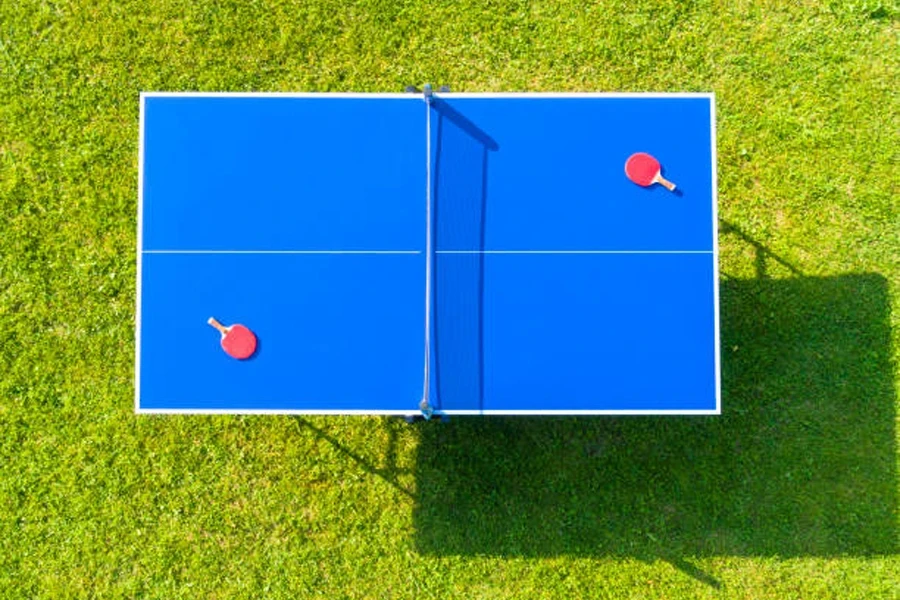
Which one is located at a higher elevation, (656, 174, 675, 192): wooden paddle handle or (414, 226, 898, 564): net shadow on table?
(656, 174, 675, 192): wooden paddle handle

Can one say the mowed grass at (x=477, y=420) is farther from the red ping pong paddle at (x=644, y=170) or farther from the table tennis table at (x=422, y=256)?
the red ping pong paddle at (x=644, y=170)

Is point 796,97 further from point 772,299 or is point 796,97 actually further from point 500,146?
point 500,146

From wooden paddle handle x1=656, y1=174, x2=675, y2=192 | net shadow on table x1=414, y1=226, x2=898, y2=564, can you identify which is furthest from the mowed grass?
wooden paddle handle x1=656, y1=174, x2=675, y2=192

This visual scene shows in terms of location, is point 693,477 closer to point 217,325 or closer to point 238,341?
point 238,341

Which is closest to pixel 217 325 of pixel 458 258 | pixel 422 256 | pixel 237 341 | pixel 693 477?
pixel 237 341

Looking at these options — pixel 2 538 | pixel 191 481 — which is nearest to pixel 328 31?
pixel 191 481

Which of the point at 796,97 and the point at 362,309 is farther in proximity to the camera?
the point at 796,97

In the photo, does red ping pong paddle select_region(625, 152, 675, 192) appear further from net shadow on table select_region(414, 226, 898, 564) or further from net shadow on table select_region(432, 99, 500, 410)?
net shadow on table select_region(414, 226, 898, 564)
